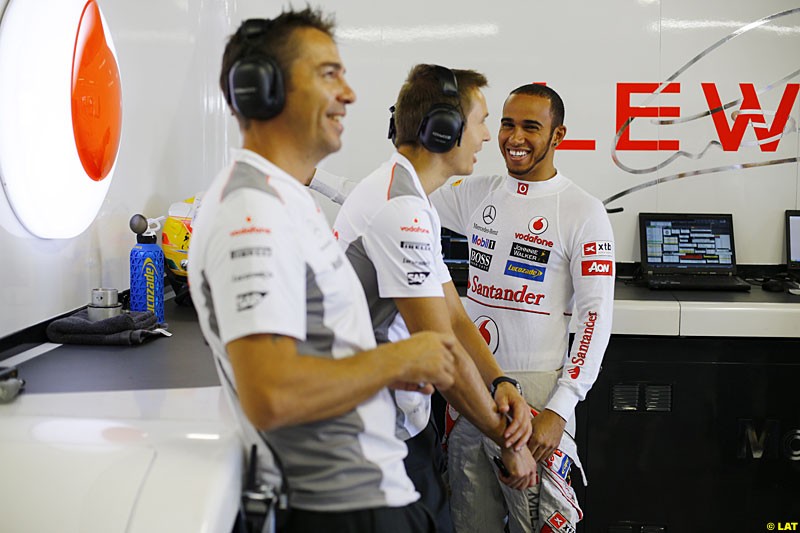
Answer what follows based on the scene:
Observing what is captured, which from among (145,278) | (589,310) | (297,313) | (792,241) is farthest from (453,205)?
(792,241)

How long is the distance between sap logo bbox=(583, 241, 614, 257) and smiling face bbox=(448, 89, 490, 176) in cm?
45

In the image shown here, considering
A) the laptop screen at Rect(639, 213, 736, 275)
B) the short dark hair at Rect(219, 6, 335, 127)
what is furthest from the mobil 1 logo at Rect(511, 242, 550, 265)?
the laptop screen at Rect(639, 213, 736, 275)

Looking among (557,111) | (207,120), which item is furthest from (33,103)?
(207,120)

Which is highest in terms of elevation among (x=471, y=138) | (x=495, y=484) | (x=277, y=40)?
(x=277, y=40)

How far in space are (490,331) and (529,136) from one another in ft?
1.82

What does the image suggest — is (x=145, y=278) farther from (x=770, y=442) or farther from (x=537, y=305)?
(x=770, y=442)

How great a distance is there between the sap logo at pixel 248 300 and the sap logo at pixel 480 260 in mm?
1343

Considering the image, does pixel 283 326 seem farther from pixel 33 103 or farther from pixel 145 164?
pixel 145 164

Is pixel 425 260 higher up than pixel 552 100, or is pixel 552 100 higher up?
pixel 552 100

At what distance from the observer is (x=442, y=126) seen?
1776mm

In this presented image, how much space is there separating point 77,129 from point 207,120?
1464 millimetres

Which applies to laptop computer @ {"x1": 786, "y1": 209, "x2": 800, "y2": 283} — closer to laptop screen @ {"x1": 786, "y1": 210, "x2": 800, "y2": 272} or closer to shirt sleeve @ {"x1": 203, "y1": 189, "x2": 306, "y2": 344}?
laptop screen @ {"x1": 786, "y1": 210, "x2": 800, "y2": 272}

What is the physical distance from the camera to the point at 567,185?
2355 millimetres

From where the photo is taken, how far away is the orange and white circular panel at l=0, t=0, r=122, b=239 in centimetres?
192
